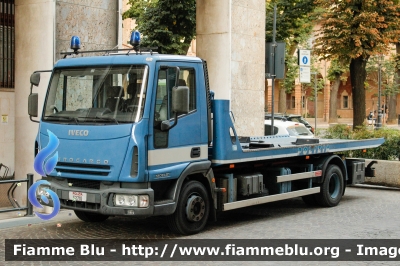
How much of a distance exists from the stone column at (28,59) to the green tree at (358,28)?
13.2m

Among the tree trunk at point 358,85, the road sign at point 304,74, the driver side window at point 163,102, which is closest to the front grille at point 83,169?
the driver side window at point 163,102

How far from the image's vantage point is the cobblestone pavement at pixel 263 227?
10633mm

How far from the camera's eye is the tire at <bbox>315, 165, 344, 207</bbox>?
13781 millimetres

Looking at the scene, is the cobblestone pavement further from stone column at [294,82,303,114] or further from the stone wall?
stone column at [294,82,303,114]

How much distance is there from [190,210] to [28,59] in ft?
17.2

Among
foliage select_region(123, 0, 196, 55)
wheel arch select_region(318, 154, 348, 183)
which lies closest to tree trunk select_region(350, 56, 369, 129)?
foliage select_region(123, 0, 196, 55)

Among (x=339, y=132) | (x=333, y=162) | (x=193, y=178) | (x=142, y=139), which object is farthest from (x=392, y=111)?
(x=142, y=139)

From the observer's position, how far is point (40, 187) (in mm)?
10648

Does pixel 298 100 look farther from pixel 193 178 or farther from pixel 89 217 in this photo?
pixel 193 178

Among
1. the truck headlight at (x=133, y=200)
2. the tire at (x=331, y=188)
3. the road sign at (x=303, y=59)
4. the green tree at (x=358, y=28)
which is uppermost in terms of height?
the green tree at (x=358, y=28)

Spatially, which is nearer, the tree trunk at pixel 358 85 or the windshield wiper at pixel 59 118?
the windshield wiper at pixel 59 118

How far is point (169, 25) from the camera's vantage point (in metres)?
27.8

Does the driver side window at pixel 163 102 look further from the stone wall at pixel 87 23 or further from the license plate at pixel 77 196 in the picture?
the stone wall at pixel 87 23

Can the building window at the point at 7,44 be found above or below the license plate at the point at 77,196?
above
